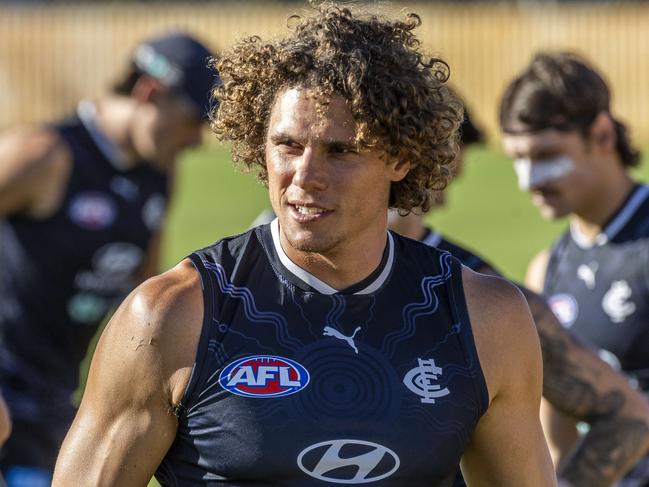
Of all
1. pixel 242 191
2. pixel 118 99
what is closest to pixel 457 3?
pixel 242 191

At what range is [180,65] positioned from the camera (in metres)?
7.18

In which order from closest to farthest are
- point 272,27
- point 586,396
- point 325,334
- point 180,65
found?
point 325,334
point 586,396
point 180,65
point 272,27

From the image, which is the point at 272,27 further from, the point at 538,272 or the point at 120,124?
the point at 538,272

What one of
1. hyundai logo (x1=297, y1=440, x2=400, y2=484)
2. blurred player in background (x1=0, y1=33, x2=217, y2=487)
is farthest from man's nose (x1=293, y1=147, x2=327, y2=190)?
blurred player in background (x1=0, y1=33, x2=217, y2=487)

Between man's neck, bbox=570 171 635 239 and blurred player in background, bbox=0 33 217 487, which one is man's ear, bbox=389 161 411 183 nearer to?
man's neck, bbox=570 171 635 239

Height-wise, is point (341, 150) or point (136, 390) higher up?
point (341, 150)

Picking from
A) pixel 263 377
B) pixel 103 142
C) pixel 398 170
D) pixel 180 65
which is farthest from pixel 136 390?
pixel 180 65

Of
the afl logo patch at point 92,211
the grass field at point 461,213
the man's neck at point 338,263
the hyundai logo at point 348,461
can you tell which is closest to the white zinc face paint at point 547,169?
the afl logo patch at point 92,211

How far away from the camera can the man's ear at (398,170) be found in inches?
140

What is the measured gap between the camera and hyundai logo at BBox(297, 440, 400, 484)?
3230mm

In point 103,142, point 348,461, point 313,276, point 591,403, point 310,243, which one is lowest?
point 591,403

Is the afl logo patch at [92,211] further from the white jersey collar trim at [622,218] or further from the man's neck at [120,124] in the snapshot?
the white jersey collar trim at [622,218]

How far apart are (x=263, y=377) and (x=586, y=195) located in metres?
2.90

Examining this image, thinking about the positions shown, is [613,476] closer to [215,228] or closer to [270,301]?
[270,301]
